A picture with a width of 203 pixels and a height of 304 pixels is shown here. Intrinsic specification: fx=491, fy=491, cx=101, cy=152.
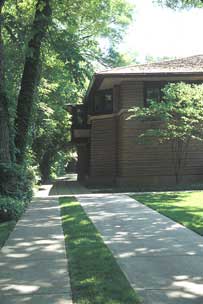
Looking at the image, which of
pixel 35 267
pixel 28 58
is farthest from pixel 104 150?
pixel 35 267

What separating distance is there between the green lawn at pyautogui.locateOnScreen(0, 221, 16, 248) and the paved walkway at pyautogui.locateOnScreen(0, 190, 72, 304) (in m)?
Result: 0.11

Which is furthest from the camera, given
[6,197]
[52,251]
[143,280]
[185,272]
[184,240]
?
[6,197]

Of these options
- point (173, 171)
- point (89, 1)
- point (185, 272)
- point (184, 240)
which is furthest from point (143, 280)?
point (173, 171)

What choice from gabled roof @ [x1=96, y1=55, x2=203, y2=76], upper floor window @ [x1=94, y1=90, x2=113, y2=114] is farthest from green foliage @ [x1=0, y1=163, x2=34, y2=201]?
upper floor window @ [x1=94, y1=90, x2=113, y2=114]

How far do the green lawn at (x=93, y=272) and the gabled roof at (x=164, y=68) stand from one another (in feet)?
55.8

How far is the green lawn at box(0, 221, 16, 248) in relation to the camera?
29.6 ft

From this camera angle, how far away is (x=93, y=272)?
6309mm

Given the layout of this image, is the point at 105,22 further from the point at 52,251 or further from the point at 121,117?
the point at 52,251

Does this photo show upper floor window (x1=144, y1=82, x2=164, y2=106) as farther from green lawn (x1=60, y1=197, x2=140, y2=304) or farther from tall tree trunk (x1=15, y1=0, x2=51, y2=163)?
green lawn (x1=60, y1=197, x2=140, y2=304)

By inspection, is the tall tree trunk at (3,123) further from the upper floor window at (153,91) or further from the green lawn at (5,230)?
the upper floor window at (153,91)

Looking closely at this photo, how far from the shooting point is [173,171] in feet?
86.7

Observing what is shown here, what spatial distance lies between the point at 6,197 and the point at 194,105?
506 inches

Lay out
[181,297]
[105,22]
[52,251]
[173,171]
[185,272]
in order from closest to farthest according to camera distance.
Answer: [181,297]
[185,272]
[52,251]
[173,171]
[105,22]

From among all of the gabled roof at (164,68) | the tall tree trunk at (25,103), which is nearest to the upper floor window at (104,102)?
the gabled roof at (164,68)
